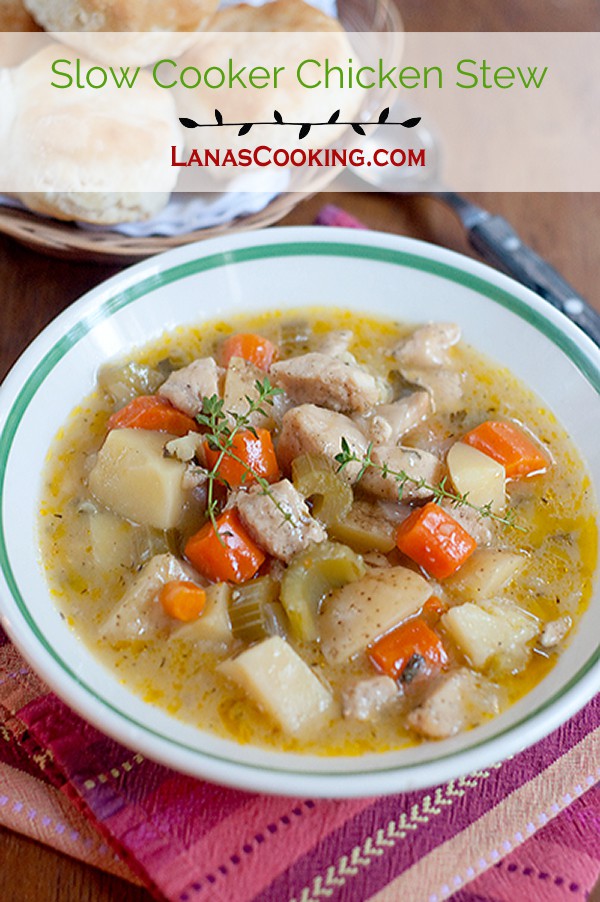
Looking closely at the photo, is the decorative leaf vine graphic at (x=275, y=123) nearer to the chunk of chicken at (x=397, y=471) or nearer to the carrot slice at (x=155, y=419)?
the carrot slice at (x=155, y=419)

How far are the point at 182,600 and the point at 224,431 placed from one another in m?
0.48

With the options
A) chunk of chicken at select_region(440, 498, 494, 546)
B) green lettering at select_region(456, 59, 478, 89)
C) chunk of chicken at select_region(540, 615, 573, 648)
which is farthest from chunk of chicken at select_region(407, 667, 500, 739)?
green lettering at select_region(456, 59, 478, 89)

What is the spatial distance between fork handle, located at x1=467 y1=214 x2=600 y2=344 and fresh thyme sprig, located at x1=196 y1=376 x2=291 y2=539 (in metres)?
1.15

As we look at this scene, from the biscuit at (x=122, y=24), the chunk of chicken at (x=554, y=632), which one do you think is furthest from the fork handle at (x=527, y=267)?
the biscuit at (x=122, y=24)

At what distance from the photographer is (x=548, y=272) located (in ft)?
10.9

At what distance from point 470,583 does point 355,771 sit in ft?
2.09

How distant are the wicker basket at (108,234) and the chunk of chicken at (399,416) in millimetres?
913

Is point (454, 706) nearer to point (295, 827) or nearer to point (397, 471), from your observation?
point (295, 827)

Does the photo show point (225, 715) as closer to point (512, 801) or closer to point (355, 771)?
point (355, 771)

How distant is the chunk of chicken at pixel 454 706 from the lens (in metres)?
2.09

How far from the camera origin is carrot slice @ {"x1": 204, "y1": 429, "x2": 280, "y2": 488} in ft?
8.19

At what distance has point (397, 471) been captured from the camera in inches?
100.0

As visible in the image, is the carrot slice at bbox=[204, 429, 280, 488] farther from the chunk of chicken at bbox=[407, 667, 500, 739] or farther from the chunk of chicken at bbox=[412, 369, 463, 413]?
the chunk of chicken at bbox=[407, 667, 500, 739]

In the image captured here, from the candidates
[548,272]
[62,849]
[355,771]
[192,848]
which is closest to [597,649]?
[355,771]
